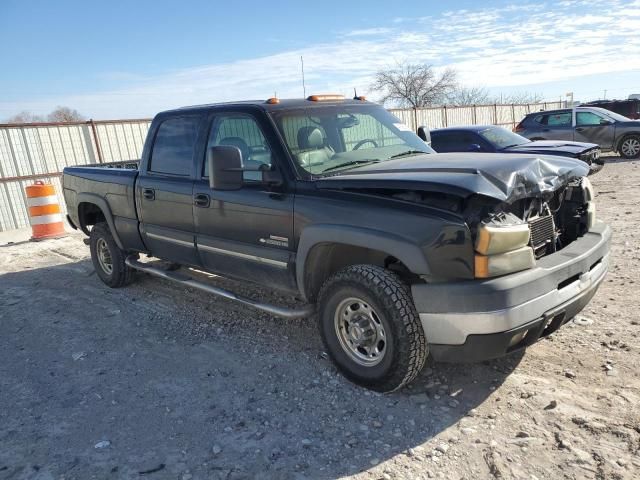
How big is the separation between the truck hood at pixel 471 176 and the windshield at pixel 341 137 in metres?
0.20

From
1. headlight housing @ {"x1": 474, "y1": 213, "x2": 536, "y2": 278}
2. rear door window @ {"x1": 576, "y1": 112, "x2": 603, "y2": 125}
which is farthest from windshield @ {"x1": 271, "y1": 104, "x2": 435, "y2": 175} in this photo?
rear door window @ {"x1": 576, "y1": 112, "x2": 603, "y2": 125}

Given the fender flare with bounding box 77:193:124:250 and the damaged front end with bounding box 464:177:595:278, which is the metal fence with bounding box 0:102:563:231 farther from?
the damaged front end with bounding box 464:177:595:278

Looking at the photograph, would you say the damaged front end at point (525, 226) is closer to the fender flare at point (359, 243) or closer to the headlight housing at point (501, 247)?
the headlight housing at point (501, 247)

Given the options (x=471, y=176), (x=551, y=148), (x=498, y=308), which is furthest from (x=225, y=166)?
(x=551, y=148)

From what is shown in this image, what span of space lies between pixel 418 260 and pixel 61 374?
9.81 feet

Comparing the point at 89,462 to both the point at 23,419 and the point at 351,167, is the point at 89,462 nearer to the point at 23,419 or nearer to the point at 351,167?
the point at 23,419

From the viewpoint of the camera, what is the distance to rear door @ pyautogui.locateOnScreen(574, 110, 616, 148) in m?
15.1

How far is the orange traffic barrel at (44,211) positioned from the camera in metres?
9.16

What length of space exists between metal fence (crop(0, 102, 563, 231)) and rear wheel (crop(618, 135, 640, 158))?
44.6 ft

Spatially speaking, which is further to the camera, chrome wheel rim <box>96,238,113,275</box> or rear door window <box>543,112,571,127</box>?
rear door window <box>543,112,571,127</box>

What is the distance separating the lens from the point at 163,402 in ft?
11.6

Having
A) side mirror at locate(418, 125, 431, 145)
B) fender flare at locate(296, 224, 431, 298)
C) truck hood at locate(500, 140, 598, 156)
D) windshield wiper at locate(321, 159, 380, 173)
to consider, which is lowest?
truck hood at locate(500, 140, 598, 156)

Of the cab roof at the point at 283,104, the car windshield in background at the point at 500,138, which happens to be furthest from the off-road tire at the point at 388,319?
the car windshield in background at the point at 500,138

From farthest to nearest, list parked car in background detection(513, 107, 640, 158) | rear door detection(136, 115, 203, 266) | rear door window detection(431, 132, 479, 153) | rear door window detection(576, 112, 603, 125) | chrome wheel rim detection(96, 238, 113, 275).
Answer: rear door window detection(576, 112, 603, 125), parked car in background detection(513, 107, 640, 158), rear door window detection(431, 132, 479, 153), chrome wheel rim detection(96, 238, 113, 275), rear door detection(136, 115, 203, 266)
